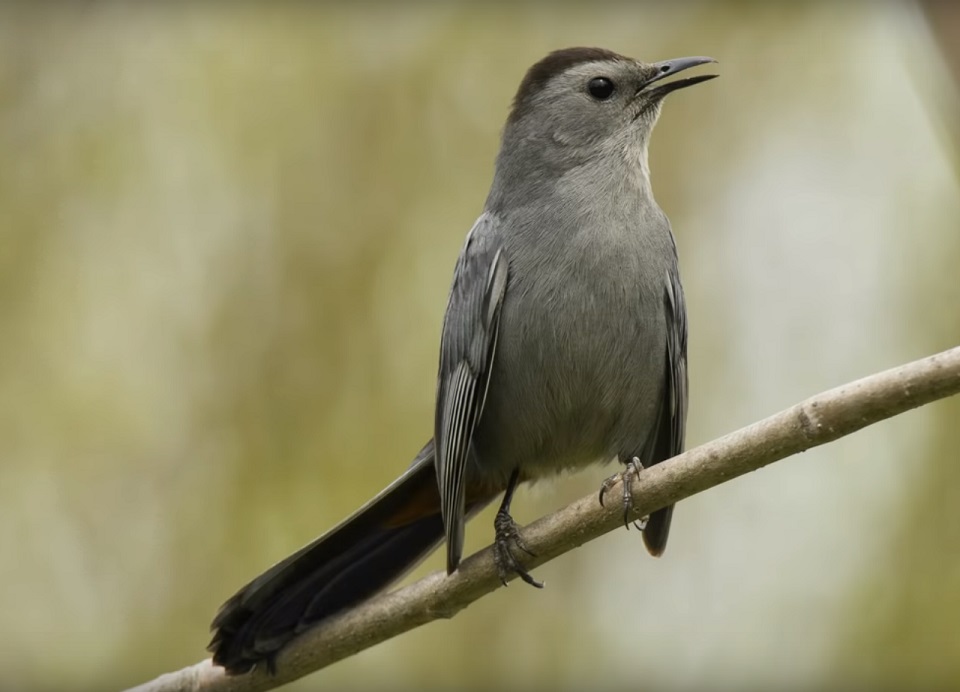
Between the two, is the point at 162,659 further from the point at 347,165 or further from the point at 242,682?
the point at 347,165

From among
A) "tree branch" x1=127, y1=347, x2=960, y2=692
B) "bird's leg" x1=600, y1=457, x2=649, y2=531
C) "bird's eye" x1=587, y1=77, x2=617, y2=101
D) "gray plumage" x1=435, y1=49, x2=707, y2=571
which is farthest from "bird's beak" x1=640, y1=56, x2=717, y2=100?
"tree branch" x1=127, y1=347, x2=960, y2=692

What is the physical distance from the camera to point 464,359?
467cm

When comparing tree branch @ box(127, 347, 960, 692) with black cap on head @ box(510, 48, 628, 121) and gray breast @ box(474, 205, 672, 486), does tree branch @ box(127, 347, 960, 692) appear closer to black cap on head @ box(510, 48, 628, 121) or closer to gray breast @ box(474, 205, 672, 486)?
gray breast @ box(474, 205, 672, 486)

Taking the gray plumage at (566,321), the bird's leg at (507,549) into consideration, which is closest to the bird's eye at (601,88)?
the gray plumage at (566,321)

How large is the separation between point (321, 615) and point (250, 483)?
2720mm

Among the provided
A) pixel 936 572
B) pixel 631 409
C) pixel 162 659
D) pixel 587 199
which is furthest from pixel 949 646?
pixel 162 659

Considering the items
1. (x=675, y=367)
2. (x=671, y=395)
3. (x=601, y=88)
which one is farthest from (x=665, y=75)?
(x=671, y=395)

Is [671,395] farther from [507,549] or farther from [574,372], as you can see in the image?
[507,549]

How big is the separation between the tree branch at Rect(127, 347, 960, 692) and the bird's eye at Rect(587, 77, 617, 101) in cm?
193

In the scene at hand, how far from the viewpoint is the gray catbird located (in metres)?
4.46

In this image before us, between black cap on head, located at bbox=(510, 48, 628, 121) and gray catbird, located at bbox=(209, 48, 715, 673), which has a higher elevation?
black cap on head, located at bbox=(510, 48, 628, 121)

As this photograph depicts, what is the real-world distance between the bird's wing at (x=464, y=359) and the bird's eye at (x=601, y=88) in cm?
75

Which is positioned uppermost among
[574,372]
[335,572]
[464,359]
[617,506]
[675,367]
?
[464,359]

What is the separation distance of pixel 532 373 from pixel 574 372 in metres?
0.17
